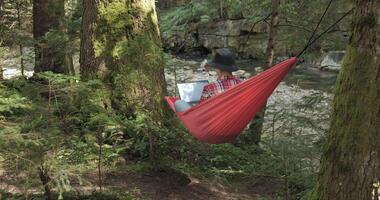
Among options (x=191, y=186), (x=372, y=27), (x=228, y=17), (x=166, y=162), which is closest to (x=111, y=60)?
(x=166, y=162)

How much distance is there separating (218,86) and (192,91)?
255mm

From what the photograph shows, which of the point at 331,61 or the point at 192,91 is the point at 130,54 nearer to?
the point at 192,91

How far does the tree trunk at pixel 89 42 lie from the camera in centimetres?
504

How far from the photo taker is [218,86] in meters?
4.06

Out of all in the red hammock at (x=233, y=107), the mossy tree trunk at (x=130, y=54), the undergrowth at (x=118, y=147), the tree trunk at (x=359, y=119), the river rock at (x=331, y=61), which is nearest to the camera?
the tree trunk at (x=359, y=119)

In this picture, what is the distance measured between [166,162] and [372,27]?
2.63m

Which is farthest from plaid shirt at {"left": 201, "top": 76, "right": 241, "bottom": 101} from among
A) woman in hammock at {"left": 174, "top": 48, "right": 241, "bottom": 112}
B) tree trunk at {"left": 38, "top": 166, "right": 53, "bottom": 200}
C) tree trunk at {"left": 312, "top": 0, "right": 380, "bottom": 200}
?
tree trunk at {"left": 38, "top": 166, "right": 53, "bottom": 200}

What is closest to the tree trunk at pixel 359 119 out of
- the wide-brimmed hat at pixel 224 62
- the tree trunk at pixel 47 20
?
the wide-brimmed hat at pixel 224 62

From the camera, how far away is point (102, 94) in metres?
4.90

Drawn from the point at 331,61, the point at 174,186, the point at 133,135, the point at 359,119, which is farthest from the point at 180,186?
the point at 331,61

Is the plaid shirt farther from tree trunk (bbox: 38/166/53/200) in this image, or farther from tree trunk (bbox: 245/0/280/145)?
tree trunk (bbox: 245/0/280/145)

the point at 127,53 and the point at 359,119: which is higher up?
the point at 127,53

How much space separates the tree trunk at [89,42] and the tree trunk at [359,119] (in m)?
3.02

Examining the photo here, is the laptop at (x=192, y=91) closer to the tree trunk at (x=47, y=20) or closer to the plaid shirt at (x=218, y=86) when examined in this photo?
the plaid shirt at (x=218, y=86)
